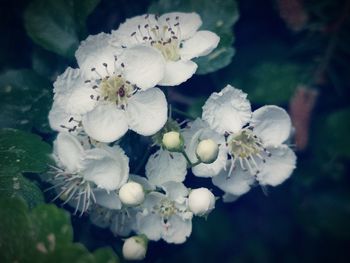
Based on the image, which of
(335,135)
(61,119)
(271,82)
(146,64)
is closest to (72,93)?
(61,119)

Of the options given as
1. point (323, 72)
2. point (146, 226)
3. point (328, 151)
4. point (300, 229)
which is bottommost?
point (300, 229)

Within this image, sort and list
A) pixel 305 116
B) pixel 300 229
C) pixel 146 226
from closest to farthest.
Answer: pixel 146 226 < pixel 305 116 < pixel 300 229

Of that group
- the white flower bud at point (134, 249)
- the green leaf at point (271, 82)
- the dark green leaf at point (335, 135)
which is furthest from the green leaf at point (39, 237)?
the dark green leaf at point (335, 135)

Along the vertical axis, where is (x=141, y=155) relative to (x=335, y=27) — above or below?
below

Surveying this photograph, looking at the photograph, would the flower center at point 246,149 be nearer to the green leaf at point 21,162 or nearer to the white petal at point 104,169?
the white petal at point 104,169

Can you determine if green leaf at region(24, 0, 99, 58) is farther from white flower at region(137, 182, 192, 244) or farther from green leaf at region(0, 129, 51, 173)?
white flower at region(137, 182, 192, 244)

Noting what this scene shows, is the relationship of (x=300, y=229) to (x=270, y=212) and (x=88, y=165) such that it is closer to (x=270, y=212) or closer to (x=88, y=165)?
(x=270, y=212)

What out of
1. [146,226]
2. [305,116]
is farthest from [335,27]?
[146,226]
